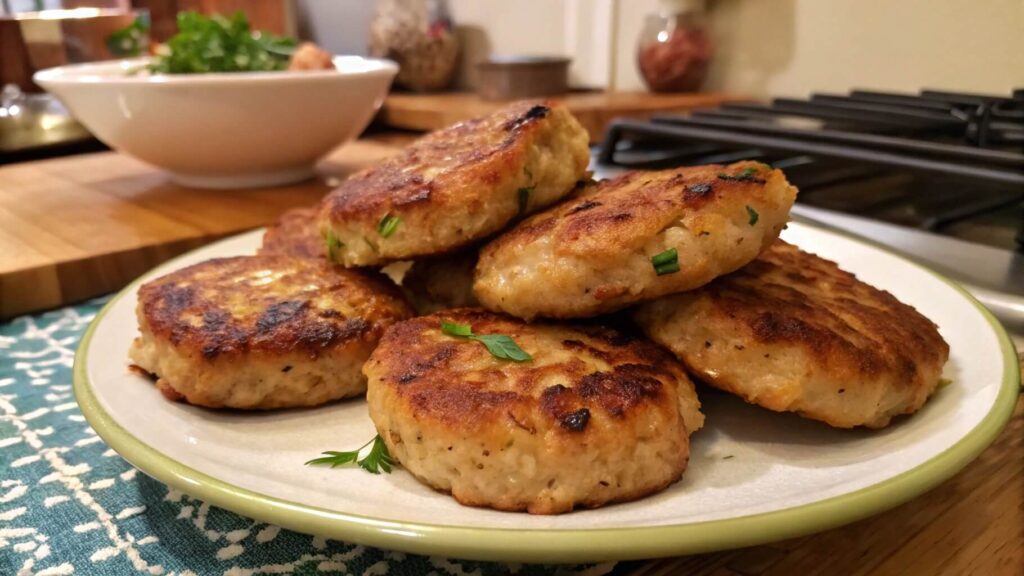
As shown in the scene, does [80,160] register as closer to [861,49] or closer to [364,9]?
[364,9]

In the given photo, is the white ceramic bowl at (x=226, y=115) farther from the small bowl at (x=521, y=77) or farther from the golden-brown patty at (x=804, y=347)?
the golden-brown patty at (x=804, y=347)

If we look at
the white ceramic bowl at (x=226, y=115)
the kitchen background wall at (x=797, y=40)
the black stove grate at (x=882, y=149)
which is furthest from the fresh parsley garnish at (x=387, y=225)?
the kitchen background wall at (x=797, y=40)

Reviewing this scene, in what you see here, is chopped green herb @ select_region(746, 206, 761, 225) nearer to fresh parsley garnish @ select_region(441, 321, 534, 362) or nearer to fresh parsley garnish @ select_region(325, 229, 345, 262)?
fresh parsley garnish @ select_region(441, 321, 534, 362)

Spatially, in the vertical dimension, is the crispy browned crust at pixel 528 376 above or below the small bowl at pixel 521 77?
below

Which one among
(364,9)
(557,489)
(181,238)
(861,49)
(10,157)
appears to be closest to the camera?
(557,489)

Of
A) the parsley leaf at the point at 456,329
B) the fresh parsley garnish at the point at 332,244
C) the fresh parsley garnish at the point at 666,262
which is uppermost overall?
the fresh parsley garnish at the point at 666,262

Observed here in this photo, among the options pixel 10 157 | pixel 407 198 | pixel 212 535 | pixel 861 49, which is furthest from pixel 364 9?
pixel 212 535

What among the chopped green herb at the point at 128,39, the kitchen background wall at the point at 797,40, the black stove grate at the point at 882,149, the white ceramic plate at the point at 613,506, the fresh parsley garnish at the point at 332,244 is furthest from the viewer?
the chopped green herb at the point at 128,39

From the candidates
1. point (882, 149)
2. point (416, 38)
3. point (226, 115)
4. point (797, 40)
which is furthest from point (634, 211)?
point (416, 38)
